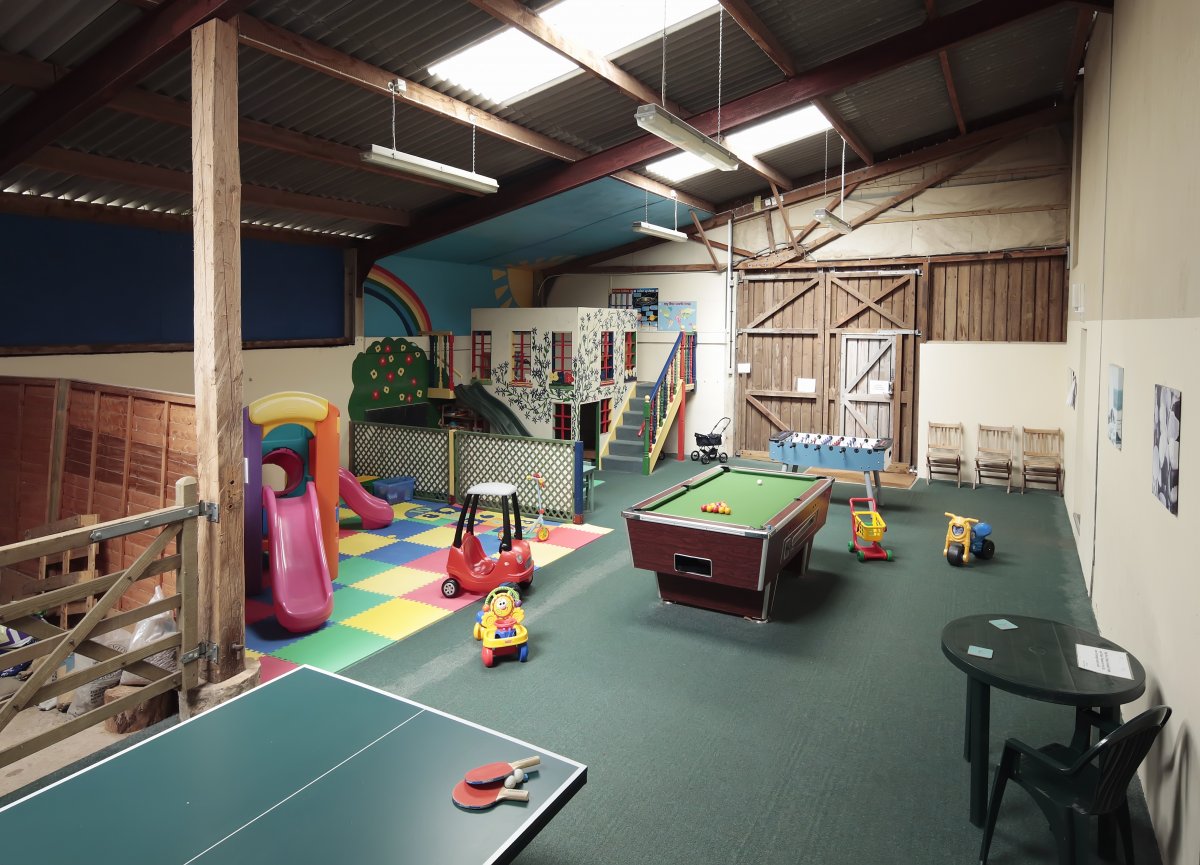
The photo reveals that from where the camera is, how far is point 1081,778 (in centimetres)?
333

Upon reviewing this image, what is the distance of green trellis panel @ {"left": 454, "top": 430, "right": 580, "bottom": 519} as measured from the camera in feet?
31.3

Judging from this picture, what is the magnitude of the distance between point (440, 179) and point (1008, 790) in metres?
5.89

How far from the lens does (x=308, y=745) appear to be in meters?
2.93

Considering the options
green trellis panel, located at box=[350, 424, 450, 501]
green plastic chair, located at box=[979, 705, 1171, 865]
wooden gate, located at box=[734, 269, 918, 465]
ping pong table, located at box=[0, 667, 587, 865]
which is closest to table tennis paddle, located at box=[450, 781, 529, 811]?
ping pong table, located at box=[0, 667, 587, 865]

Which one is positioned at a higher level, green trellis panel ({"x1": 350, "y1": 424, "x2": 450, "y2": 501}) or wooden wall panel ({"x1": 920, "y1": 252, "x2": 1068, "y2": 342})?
wooden wall panel ({"x1": 920, "y1": 252, "x2": 1068, "y2": 342})

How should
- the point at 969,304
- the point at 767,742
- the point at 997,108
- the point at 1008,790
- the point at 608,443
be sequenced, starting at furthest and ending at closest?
the point at 608,443 < the point at 969,304 < the point at 997,108 < the point at 767,742 < the point at 1008,790

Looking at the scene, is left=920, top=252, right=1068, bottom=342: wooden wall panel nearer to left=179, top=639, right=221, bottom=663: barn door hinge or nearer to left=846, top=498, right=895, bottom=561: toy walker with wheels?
left=846, top=498, right=895, bottom=561: toy walker with wheels

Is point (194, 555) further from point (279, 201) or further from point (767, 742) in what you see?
point (279, 201)

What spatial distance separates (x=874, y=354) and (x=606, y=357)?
4.35 m

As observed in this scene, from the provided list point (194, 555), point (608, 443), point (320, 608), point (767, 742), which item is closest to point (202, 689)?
point (194, 555)

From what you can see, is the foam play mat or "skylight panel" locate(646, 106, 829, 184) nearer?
the foam play mat

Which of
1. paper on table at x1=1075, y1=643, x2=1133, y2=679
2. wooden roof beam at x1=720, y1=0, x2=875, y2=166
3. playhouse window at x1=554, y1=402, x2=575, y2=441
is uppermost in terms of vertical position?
wooden roof beam at x1=720, y1=0, x2=875, y2=166

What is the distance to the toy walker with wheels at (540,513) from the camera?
347 inches

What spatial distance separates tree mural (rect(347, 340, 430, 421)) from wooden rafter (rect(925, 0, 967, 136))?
8112 mm
